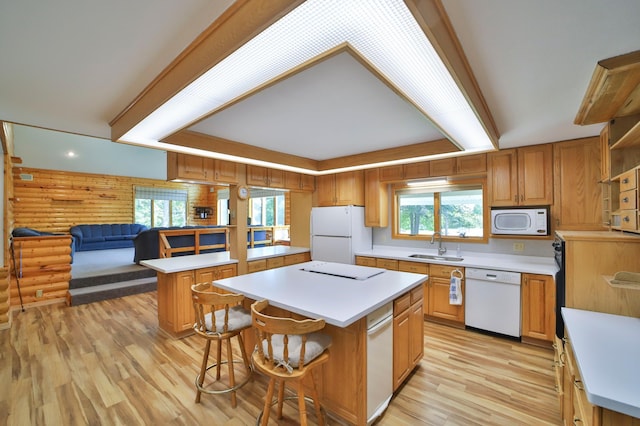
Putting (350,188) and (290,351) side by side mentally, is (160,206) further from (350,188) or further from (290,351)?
(290,351)

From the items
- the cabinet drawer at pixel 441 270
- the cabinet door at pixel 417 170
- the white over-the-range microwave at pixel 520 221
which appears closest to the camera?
the white over-the-range microwave at pixel 520 221

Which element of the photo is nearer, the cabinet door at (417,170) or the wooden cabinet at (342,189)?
the cabinet door at (417,170)

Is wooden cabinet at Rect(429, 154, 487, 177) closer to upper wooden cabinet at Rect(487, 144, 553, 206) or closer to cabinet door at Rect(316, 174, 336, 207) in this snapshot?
upper wooden cabinet at Rect(487, 144, 553, 206)

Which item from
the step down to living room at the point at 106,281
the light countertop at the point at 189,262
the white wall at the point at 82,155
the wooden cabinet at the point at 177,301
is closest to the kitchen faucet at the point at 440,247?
the light countertop at the point at 189,262

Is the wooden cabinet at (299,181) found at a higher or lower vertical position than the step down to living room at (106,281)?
higher

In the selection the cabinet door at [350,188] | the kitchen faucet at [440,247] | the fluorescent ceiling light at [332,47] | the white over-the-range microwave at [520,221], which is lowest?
the kitchen faucet at [440,247]

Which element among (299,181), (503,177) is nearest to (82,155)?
(299,181)

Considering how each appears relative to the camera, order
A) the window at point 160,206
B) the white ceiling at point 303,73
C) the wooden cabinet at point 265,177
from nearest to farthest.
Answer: the white ceiling at point 303,73 < the wooden cabinet at point 265,177 < the window at point 160,206

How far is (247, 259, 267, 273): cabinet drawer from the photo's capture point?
3916 mm

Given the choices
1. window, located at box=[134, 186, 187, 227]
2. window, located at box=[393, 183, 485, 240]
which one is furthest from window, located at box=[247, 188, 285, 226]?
window, located at box=[393, 183, 485, 240]

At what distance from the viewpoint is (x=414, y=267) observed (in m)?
3.71

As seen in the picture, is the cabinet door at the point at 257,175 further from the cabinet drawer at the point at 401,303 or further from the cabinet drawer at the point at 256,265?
the cabinet drawer at the point at 401,303

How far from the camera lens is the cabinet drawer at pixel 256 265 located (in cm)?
392

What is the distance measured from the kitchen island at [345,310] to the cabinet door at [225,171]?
5.52ft
